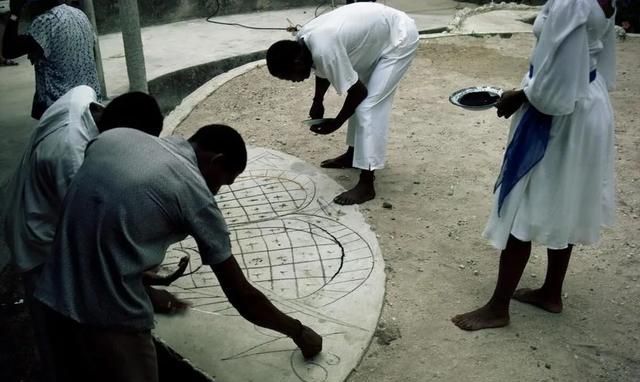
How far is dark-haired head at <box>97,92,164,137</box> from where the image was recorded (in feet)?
7.82

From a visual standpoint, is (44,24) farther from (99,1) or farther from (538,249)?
(99,1)

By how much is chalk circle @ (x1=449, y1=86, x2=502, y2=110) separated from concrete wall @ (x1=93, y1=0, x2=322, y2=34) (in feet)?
24.6

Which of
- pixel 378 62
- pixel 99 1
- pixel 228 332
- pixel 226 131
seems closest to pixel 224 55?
pixel 99 1

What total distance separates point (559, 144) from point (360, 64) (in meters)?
1.76

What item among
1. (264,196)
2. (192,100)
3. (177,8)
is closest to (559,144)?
(264,196)

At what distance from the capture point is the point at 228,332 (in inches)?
114

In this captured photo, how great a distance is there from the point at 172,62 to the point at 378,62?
13.8ft

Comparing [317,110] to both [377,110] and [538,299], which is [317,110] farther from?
[538,299]

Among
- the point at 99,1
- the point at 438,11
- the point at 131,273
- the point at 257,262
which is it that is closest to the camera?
the point at 131,273

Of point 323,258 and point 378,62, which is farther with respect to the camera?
point 378,62

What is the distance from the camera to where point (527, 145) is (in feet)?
8.64

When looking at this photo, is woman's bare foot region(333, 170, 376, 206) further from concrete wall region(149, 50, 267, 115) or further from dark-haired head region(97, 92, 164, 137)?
concrete wall region(149, 50, 267, 115)

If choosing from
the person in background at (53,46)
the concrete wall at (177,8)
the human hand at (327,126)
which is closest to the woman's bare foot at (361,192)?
the human hand at (327,126)

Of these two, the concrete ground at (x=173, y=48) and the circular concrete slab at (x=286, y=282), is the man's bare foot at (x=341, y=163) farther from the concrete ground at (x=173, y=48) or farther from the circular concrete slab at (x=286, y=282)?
the concrete ground at (x=173, y=48)
